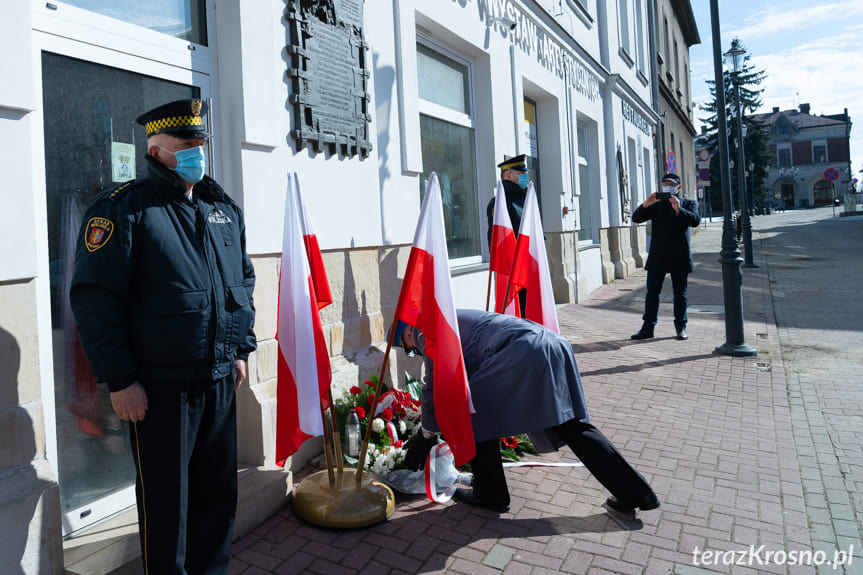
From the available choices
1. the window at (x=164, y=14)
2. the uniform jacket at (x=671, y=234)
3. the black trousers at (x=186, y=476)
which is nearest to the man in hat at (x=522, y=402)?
the black trousers at (x=186, y=476)

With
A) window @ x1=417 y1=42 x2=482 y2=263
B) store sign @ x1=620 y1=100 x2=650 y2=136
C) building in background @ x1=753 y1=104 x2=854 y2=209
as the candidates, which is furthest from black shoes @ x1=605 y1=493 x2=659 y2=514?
building in background @ x1=753 y1=104 x2=854 y2=209

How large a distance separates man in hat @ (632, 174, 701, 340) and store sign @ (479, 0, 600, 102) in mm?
2874

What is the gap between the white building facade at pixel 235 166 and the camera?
2717 mm

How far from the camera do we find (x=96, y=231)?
7.97 ft

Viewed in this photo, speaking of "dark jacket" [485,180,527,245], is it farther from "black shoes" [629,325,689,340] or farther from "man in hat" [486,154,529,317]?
"black shoes" [629,325,689,340]

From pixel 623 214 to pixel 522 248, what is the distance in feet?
37.4

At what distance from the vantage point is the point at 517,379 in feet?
11.0

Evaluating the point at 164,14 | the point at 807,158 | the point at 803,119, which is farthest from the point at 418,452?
the point at 803,119

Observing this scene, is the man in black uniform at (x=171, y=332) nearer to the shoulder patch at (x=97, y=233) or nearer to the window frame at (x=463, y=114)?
the shoulder patch at (x=97, y=233)

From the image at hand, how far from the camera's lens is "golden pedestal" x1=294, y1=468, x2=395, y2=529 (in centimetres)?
346

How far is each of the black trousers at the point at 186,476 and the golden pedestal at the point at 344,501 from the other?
73cm

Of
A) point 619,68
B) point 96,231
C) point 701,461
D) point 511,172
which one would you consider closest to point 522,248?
point 511,172

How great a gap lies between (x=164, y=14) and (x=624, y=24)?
53.0ft

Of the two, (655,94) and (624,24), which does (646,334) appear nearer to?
(624,24)
